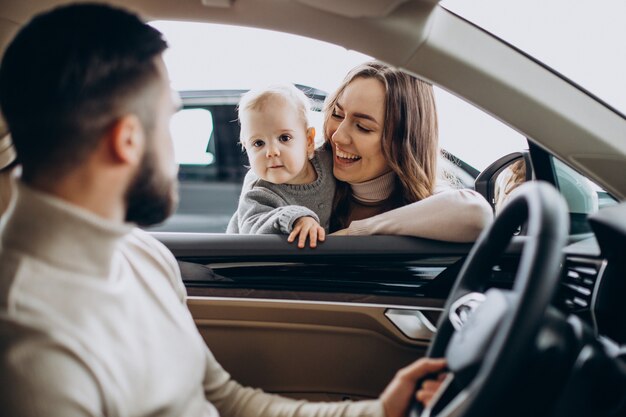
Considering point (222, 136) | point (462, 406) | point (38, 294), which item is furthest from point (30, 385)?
point (222, 136)

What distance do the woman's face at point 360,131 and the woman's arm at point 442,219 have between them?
32 cm

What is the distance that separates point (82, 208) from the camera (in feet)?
3.44

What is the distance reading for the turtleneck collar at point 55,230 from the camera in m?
1.00

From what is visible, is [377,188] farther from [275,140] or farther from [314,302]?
[314,302]

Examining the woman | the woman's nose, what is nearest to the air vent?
the woman

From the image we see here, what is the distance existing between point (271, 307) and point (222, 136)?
9.95 ft

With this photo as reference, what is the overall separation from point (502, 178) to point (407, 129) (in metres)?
0.38

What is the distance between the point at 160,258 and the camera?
137cm

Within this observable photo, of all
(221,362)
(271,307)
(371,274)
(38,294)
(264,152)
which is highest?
(38,294)

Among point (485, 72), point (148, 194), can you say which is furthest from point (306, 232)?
point (148, 194)

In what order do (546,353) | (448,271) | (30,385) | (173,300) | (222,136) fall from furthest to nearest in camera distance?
(222,136) < (448,271) < (173,300) < (546,353) < (30,385)

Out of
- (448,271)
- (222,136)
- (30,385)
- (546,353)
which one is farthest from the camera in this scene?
(222,136)

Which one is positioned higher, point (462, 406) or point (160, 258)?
point (462, 406)

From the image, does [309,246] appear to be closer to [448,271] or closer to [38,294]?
[448,271]
